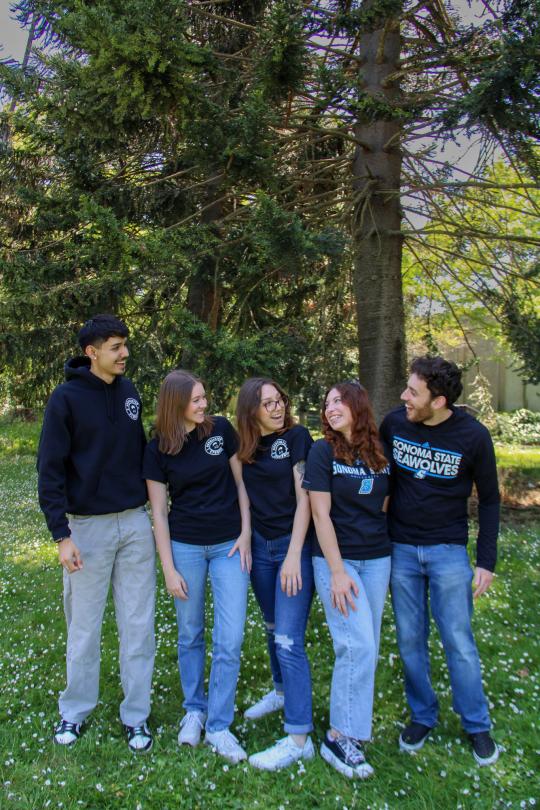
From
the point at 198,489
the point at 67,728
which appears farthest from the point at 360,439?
the point at 67,728

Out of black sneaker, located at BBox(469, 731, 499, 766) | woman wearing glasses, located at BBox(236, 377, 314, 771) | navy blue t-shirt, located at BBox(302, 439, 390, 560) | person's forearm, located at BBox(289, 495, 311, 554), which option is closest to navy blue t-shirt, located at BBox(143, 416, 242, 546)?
woman wearing glasses, located at BBox(236, 377, 314, 771)

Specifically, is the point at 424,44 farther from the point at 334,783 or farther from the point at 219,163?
the point at 334,783

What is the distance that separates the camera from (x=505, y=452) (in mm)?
14930

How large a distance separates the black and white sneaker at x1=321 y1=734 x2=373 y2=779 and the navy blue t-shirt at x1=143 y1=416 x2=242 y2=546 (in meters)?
1.14

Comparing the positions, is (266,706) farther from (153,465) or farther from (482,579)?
(153,465)

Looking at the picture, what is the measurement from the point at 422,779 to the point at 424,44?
7.12 m

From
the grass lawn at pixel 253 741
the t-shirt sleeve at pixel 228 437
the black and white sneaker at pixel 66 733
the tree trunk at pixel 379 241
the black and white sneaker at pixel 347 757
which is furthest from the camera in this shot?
the tree trunk at pixel 379 241

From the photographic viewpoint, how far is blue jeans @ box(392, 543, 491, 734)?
295 centimetres

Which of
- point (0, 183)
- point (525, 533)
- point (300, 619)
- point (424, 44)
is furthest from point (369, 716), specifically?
point (0, 183)

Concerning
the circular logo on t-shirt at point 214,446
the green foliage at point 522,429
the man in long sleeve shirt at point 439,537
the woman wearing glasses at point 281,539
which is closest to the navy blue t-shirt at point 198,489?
the circular logo on t-shirt at point 214,446

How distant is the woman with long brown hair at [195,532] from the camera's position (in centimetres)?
312

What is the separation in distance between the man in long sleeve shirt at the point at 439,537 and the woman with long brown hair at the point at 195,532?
0.86 meters

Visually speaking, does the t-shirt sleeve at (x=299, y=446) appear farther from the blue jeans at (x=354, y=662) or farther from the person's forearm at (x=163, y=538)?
the person's forearm at (x=163, y=538)

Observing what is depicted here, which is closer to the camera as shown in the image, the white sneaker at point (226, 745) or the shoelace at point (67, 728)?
the white sneaker at point (226, 745)
